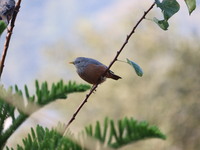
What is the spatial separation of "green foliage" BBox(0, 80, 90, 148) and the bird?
0.61 feet

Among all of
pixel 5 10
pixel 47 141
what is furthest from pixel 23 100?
pixel 5 10

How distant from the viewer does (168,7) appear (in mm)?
684

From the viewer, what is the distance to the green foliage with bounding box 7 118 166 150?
65 centimetres

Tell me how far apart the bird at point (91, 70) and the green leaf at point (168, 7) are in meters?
0.22

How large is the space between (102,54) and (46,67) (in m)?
1.93

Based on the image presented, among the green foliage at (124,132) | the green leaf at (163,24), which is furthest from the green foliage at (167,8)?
the green foliage at (124,132)

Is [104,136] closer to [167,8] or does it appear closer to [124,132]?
[124,132]

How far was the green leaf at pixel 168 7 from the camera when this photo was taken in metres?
0.68

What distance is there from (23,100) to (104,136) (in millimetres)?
123

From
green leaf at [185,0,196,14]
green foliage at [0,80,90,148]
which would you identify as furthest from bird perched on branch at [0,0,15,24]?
green leaf at [185,0,196,14]

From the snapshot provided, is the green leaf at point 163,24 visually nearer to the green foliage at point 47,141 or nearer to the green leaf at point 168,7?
the green leaf at point 168,7

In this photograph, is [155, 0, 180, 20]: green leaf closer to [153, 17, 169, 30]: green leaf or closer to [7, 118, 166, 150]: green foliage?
[153, 17, 169, 30]: green leaf

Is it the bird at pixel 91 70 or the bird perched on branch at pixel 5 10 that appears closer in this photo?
the bird perched on branch at pixel 5 10

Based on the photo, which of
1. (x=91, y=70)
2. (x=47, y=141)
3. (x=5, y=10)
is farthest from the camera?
(x=91, y=70)
